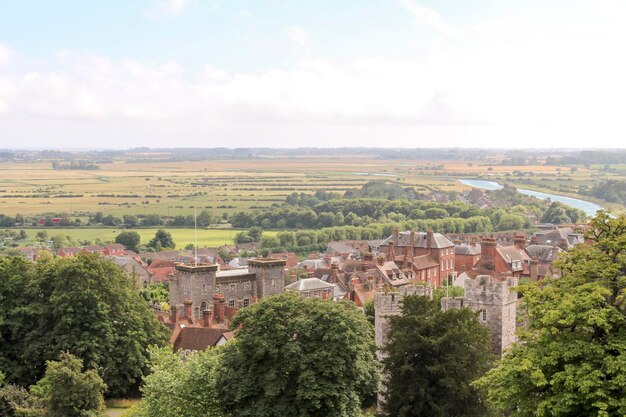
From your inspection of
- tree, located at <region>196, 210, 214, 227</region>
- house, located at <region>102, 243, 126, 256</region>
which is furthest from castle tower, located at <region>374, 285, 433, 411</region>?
tree, located at <region>196, 210, 214, 227</region>

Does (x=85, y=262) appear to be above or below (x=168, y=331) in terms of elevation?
above

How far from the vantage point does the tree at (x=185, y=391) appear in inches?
1340

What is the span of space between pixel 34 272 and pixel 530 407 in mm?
32965

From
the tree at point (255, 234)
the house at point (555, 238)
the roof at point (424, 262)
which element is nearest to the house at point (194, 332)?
the roof at point (424, 262)

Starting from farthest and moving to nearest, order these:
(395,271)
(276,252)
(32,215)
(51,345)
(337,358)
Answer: (32,215)
(276,252)
(395,271)
(51,345)
(337,358)

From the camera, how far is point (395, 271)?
261ft

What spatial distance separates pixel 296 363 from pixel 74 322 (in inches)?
654

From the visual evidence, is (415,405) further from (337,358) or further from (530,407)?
(530,407)

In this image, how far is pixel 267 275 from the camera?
60500mm

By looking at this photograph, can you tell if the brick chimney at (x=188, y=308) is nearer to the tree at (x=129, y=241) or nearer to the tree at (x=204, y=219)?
the tree at (x=129, y=241)

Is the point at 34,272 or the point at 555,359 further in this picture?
the point at 34,272

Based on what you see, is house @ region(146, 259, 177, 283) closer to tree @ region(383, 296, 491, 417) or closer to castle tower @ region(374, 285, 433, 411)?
castle tower @ region(374, 285, 433, 411)

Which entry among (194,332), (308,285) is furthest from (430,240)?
(194,332)

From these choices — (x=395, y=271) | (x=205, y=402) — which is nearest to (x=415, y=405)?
(x=205, y=402)
